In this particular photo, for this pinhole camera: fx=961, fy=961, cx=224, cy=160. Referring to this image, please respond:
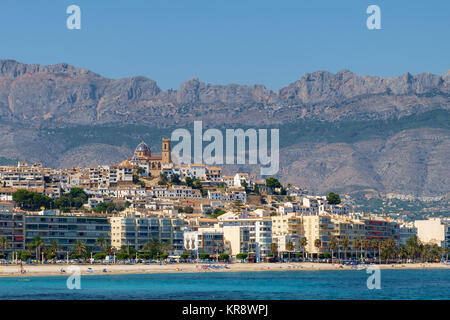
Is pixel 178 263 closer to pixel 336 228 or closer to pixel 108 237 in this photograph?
pixel 108 237

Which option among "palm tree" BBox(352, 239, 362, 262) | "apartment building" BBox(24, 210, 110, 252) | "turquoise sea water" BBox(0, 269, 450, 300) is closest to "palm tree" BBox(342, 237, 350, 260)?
"palm tree" BBox(352, 239, 362, 262)

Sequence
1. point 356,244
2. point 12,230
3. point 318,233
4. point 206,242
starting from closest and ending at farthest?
point 12,230
point 206,242
point 318,233
point 356,244

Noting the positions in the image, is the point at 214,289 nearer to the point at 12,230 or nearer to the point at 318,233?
the point at 12,230

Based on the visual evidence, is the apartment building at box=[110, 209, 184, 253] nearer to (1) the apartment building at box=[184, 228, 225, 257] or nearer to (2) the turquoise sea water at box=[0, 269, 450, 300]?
(1) the apartment building at box=[184, 228, 225, 257]

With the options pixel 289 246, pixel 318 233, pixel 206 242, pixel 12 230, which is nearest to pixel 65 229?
pixel 12 230

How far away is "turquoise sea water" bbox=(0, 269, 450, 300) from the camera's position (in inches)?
3270

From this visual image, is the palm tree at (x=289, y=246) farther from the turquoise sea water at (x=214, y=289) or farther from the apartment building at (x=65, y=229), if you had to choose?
the turquoise sea water at (x=214, y=289)

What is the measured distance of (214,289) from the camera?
9612cm

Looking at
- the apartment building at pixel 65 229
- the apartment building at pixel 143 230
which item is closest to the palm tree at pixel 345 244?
the apartment building at pixel 143 230

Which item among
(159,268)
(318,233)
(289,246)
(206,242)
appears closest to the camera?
(159,268)
